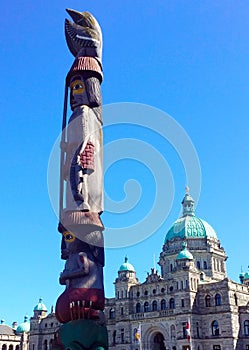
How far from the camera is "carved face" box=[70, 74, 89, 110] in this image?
25047 millimetres

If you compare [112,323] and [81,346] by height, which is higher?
[112,323]

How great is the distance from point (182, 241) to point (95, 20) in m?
57.1

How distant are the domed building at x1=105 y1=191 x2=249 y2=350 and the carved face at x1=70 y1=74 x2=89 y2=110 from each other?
4396 cm

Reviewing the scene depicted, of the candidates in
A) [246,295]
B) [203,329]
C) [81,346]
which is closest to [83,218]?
[81,346]

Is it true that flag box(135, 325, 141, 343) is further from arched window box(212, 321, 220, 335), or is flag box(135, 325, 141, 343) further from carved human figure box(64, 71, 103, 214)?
carved human figure box(64, 71, 103, 214)

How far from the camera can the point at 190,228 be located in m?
81.6

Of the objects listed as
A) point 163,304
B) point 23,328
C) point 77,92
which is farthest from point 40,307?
point 77,92

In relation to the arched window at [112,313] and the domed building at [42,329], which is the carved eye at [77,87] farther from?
the domed building at [42,329]

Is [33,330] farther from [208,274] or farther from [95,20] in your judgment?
[95,20]

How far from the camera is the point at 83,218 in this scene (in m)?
21.9

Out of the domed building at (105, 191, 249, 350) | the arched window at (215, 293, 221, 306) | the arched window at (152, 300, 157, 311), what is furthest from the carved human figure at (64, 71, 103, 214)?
the arched window at (152, 300, 157, 311)

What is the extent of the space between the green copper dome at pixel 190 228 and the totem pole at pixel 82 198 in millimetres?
57837

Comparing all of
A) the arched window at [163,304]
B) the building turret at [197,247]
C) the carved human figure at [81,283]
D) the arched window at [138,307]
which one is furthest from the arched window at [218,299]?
the carved human figure at [81,283]

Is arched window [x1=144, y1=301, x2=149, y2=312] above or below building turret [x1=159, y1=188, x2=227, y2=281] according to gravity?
below
